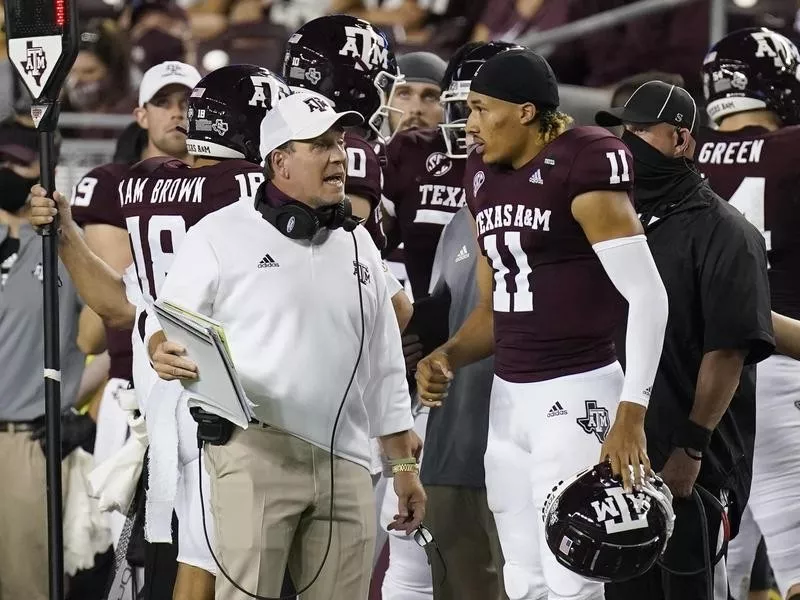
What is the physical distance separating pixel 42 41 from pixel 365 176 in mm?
1066

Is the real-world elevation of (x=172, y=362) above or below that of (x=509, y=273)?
below

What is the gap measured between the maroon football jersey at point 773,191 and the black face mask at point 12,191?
2.78 meters

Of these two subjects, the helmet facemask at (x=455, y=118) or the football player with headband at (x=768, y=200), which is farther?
the helmet facemask at (x=455, y=118)

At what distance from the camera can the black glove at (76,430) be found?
644cm

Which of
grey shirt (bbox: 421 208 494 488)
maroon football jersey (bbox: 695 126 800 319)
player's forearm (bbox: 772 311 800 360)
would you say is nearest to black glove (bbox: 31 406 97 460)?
grey shirt (bbox: 421 208 494 488)

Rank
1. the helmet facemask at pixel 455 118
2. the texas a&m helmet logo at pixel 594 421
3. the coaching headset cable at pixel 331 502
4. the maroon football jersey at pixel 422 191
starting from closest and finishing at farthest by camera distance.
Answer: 1. the coaching headset cable at pixel 331 502
2. the texas a&m helmet logo at pixel 594 421
3. the helmet facemask at pixel 455 118
4. the maroon football jersey at pixel 422 191

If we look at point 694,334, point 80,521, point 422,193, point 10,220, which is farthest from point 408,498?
point 10,220

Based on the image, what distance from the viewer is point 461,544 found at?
5.07 m

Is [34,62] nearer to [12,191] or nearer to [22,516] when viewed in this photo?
[12,191]

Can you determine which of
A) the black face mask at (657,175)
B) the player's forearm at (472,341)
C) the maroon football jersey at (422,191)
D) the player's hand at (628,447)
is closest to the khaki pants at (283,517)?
the player's forearm at (472,341)

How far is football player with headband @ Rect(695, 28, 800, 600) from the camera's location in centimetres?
522

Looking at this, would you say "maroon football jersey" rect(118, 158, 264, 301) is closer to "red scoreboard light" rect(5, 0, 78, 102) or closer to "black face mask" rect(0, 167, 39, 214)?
"red scoreboard light" rect(5, 0, 78, 102)

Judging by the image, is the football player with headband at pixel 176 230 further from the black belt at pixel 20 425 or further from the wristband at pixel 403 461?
the black belt at pixel 20 425

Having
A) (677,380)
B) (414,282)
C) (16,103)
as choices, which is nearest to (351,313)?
(677,380)
